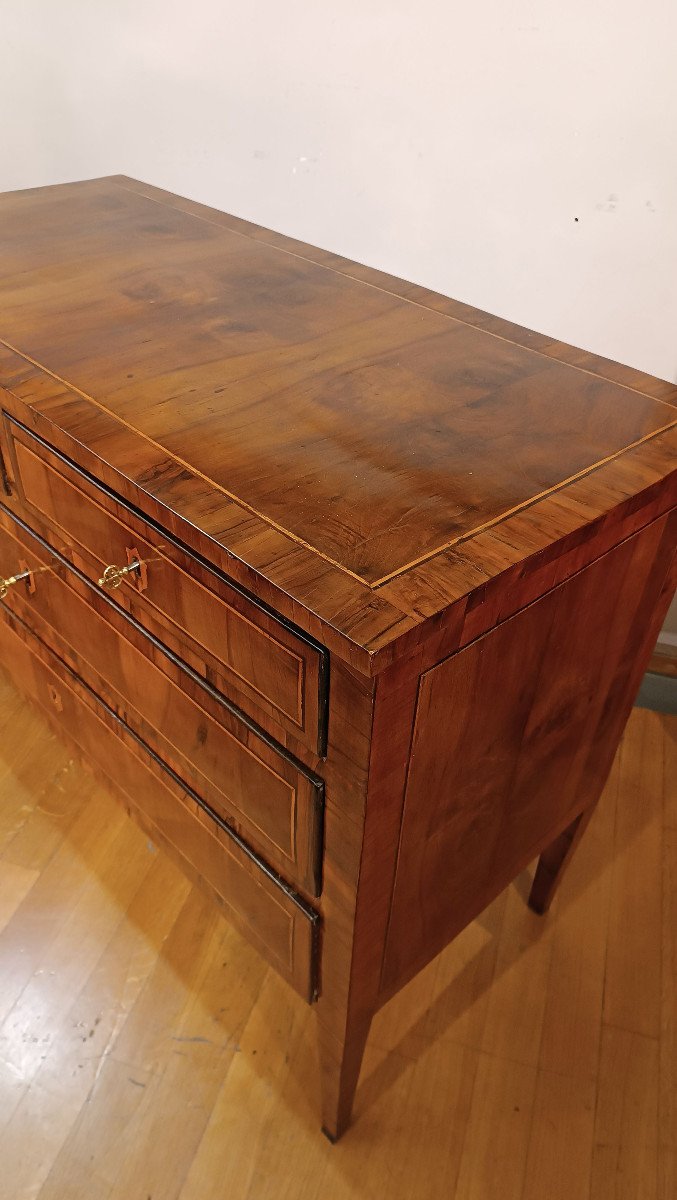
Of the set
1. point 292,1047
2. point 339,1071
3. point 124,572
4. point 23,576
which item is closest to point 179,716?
point 124,572

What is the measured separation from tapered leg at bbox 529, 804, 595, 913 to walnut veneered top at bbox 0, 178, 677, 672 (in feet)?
1.62

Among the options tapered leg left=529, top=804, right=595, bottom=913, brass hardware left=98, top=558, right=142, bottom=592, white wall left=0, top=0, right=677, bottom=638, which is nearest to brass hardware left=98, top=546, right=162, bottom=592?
brass hardware left=98, top=558, right=142, bottom=592

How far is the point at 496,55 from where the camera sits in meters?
1.06

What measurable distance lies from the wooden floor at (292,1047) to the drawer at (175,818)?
0.23 meters

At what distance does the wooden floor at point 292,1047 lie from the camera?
98 centimetres

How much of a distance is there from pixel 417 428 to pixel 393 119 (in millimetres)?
625

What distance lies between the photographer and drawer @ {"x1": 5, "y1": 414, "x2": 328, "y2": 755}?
63 cm

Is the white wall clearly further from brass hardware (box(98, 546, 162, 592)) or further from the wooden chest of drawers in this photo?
brass hardware (box(98, 546, 162, 592))

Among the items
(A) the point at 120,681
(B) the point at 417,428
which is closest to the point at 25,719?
(A) the point at 120,681

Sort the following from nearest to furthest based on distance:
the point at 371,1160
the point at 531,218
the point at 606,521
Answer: the point at 606,521, the point at 371,1160, the point at 531,218

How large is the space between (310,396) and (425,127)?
565 mm

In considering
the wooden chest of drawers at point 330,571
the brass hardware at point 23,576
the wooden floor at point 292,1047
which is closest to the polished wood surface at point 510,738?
the wooden chest of drawers at point 330,571

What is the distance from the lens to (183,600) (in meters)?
0.71

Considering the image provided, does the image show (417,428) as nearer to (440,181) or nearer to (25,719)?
(440,181)
